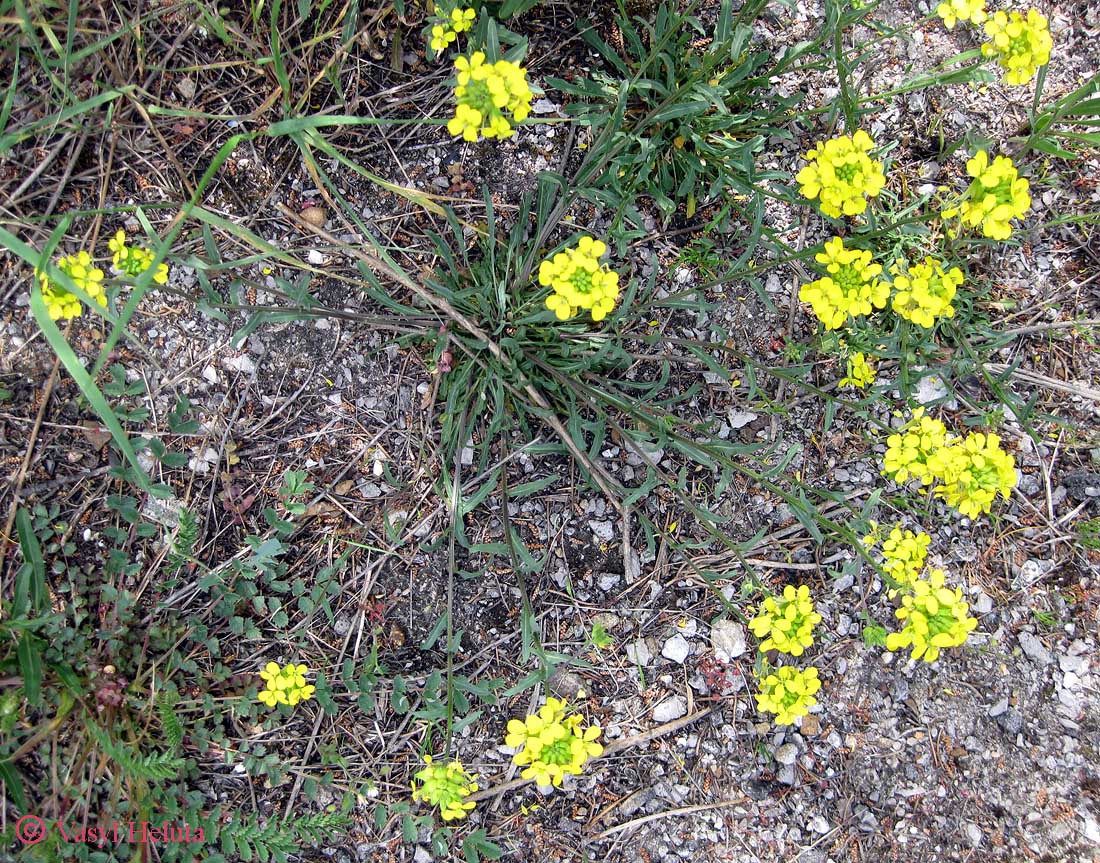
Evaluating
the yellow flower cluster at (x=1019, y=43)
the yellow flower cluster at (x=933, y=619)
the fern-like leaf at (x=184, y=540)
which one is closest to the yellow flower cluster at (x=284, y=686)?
the fern-like leaf at (x=184, y=540)

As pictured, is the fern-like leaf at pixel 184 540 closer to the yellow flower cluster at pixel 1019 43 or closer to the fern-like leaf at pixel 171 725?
the fern-like leaf at pixel 171 725

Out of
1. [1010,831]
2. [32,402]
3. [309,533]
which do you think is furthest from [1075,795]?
[32,402]

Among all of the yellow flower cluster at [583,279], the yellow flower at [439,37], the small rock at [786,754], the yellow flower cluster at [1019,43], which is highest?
the yellow flower at [439,37]

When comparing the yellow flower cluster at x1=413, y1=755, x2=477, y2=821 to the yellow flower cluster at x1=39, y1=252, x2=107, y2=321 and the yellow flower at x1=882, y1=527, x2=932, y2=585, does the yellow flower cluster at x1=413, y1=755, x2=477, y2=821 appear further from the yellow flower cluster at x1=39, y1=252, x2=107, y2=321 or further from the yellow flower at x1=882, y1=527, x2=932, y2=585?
the yellow flower cluster at x1=39, y1=252, x2=107, y2=321

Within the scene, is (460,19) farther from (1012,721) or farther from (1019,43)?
(1012,721)

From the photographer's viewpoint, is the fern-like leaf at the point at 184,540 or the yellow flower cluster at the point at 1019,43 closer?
the yellow flower cluster at the point at 1019,43

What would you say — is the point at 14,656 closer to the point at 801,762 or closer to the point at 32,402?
the point at 32,402
